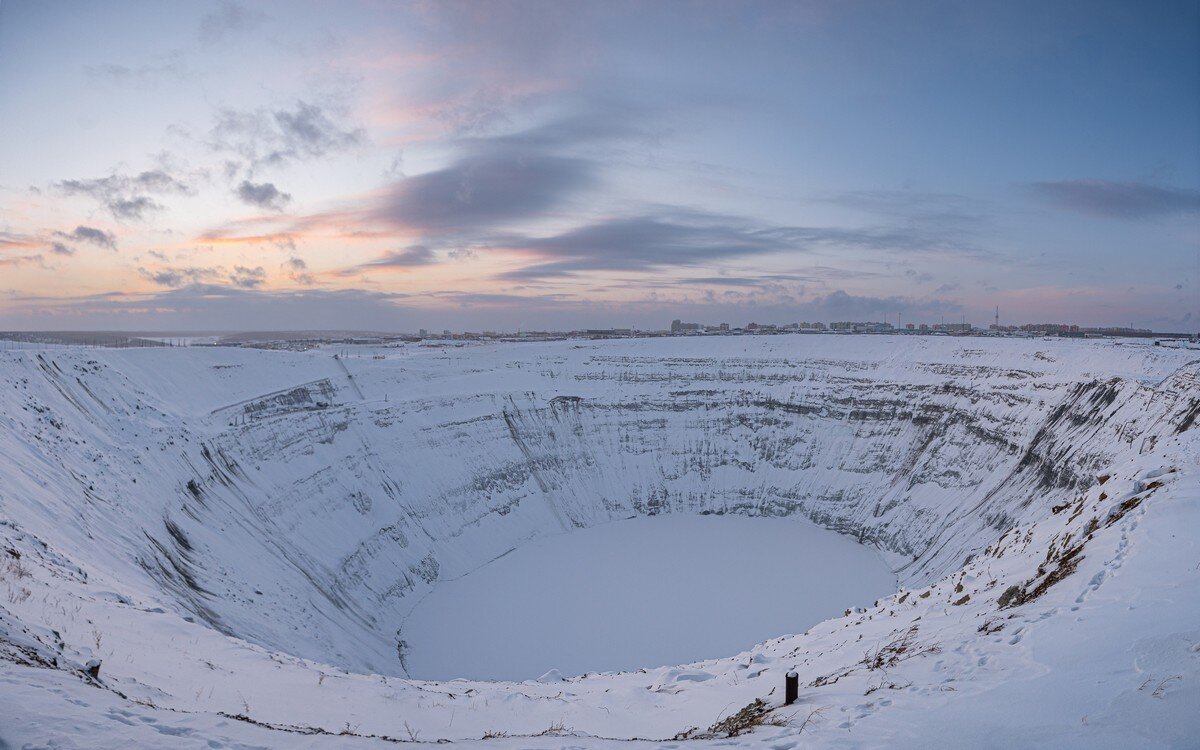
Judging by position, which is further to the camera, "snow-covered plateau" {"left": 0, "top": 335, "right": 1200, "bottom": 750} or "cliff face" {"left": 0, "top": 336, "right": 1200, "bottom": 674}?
"cliff face" {"left": 0, "top": 336, "right": 1200, "bottom": 674}

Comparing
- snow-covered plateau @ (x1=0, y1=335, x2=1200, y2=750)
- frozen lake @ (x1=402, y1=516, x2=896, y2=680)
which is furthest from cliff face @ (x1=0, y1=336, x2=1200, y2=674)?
frozen lake @ (x1=402, y1=516, x2=896, y2=680)

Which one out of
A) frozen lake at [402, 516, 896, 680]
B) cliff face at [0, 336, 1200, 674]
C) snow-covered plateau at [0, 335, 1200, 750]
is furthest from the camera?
frozen lake at [402, 516, 896, 680]

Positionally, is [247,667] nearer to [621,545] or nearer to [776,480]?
[621,545]

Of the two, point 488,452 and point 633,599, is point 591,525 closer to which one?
point 488,452

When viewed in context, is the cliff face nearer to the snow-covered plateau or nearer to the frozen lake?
the snow-covered plateau

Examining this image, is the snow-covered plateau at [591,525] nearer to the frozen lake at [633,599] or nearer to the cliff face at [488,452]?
the cliff face at [488,452]

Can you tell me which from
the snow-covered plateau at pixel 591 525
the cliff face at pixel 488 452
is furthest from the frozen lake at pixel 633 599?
the cliff face at pixel 488 452

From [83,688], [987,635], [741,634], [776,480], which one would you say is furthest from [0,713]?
[776,480]
